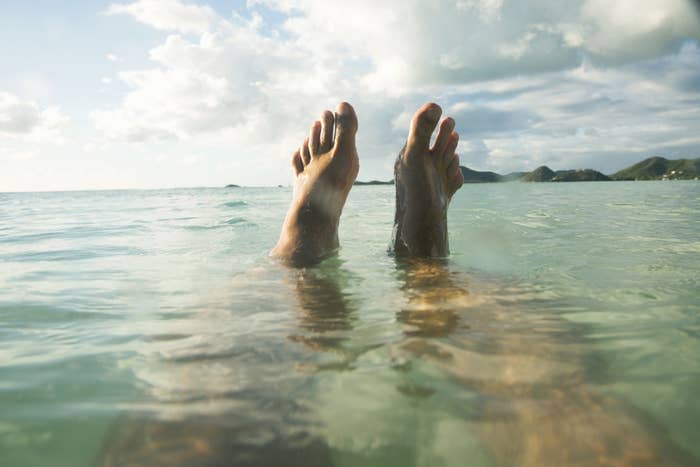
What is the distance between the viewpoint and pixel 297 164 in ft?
11.8

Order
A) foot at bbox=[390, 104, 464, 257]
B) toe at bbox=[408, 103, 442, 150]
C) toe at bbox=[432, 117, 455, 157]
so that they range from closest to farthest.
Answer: foot at bbox=[390, 104, 464, 257] → toe at bbox=[408, 103, 442, 150] → toe at bbox=[432, 117, 455, 157]

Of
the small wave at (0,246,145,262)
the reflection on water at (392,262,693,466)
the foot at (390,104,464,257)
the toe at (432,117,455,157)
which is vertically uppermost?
the toe at (432,117,455,157)

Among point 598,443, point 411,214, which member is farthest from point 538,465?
point 411,214

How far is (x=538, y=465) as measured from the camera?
2.74ft

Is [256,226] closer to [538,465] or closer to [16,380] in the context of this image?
[16,380]

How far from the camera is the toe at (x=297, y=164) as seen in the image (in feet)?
11.6

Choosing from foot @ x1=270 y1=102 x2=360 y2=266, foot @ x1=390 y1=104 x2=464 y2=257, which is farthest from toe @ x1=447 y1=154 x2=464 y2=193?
foot @ x1=270 y1=102 x2=360 y2=266

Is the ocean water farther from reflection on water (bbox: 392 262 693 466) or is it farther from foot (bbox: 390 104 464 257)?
foot (bbox: 390 104 464 257)

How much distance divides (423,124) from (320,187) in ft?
2.73

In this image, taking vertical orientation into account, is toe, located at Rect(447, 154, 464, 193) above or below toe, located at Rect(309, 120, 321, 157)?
below

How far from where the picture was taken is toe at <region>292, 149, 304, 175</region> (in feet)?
11.6

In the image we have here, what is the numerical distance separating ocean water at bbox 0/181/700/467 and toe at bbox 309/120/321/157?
1.37 metres

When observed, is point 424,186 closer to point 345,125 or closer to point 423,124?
point 423,124

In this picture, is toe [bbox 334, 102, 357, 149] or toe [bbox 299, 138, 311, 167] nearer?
toe [bbox 334, 102, 357, 149]
